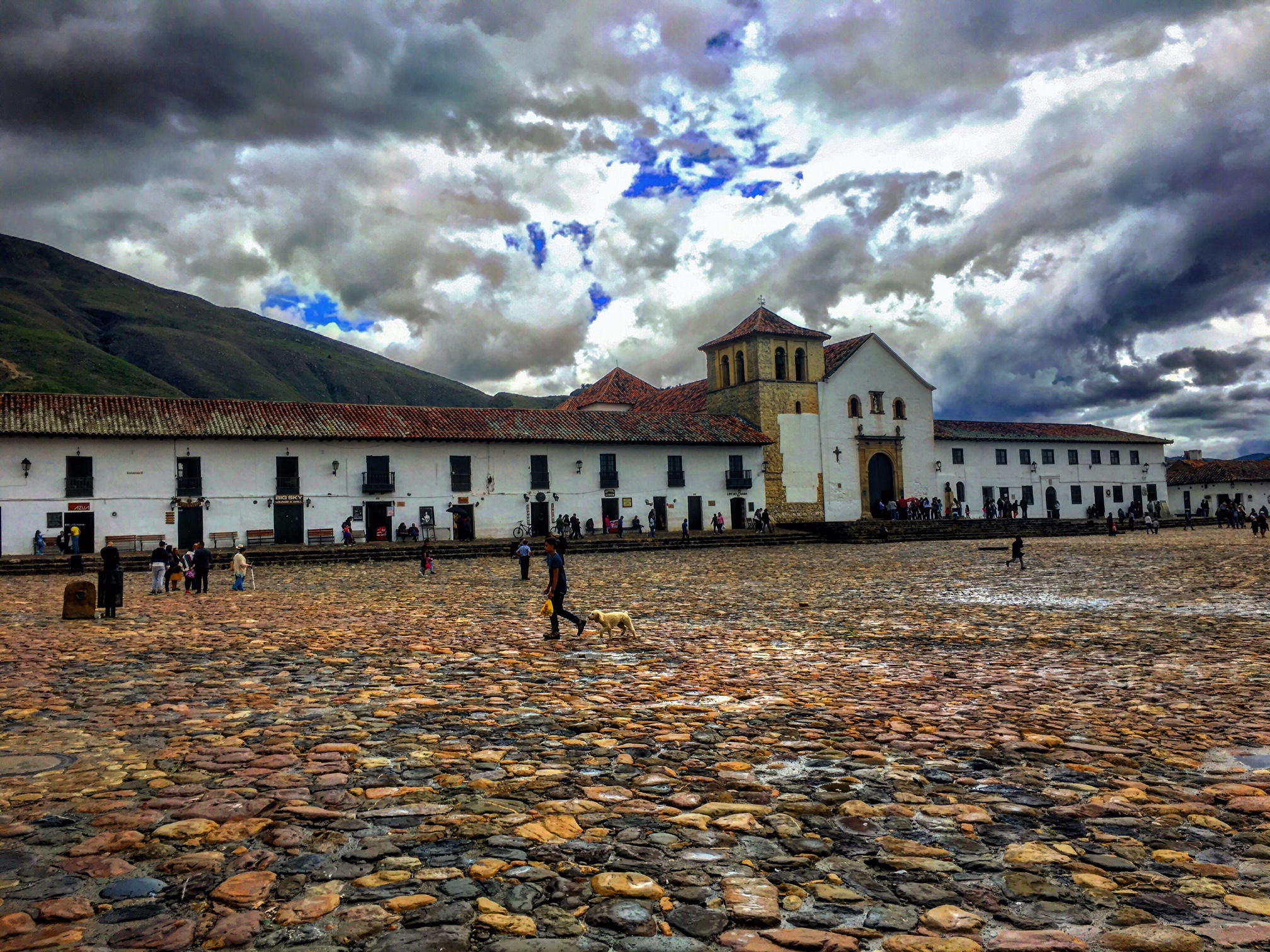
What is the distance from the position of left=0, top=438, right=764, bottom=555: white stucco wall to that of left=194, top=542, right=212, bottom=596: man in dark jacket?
16.9 meters

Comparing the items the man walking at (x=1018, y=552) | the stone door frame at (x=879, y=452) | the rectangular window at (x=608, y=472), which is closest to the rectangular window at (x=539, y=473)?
the rectangular window at (x=608, y=472)

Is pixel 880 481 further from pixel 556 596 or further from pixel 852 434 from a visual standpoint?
pixel 556 596

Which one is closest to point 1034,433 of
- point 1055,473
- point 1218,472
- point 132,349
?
point 1055,473

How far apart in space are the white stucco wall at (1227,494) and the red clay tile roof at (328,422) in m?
44.5

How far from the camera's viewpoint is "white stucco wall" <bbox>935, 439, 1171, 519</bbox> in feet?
178

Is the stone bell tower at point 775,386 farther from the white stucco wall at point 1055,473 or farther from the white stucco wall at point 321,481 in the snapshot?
the white stucco wall at point 1055,473

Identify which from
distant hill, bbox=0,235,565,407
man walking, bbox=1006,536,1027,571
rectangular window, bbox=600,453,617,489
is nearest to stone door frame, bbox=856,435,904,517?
rectangular window, bbox=600,453,617,489

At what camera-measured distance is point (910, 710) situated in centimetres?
609

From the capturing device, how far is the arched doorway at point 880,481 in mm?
50469

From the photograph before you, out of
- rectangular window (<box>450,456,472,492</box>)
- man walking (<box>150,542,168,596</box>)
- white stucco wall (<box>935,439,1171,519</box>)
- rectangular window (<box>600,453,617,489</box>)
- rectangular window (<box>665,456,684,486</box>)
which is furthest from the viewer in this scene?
white stucco wall (<box>935,439,1171,519</box>)

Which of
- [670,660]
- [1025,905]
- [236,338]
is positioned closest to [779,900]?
[1025,905]

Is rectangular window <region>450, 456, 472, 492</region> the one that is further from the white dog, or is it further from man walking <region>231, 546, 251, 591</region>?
the white dog

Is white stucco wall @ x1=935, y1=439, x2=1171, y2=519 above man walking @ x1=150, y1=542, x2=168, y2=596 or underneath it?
above

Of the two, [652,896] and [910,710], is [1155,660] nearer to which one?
[910,710]
